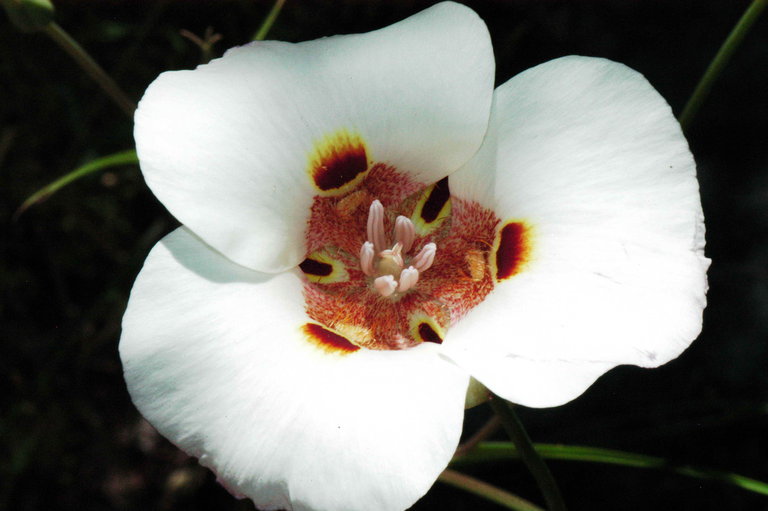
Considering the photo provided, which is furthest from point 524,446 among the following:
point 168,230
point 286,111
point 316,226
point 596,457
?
point 168,230

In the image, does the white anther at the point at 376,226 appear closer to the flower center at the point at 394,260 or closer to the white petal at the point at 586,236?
the flower center at the point at 394,260

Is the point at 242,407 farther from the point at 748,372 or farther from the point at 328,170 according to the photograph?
the point at 748,372

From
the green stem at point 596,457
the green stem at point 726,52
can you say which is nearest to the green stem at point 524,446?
the green stem at point 596,457

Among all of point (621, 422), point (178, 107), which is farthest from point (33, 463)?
point (621, 422)

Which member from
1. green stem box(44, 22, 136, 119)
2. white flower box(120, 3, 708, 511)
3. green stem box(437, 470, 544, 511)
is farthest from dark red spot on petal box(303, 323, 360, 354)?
green stem box(44, 22, 136, 119)

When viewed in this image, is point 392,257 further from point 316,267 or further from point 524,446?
point 524,446

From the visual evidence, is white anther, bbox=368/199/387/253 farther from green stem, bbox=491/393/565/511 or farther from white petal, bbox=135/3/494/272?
green stem, bbox=491/393/565/511
